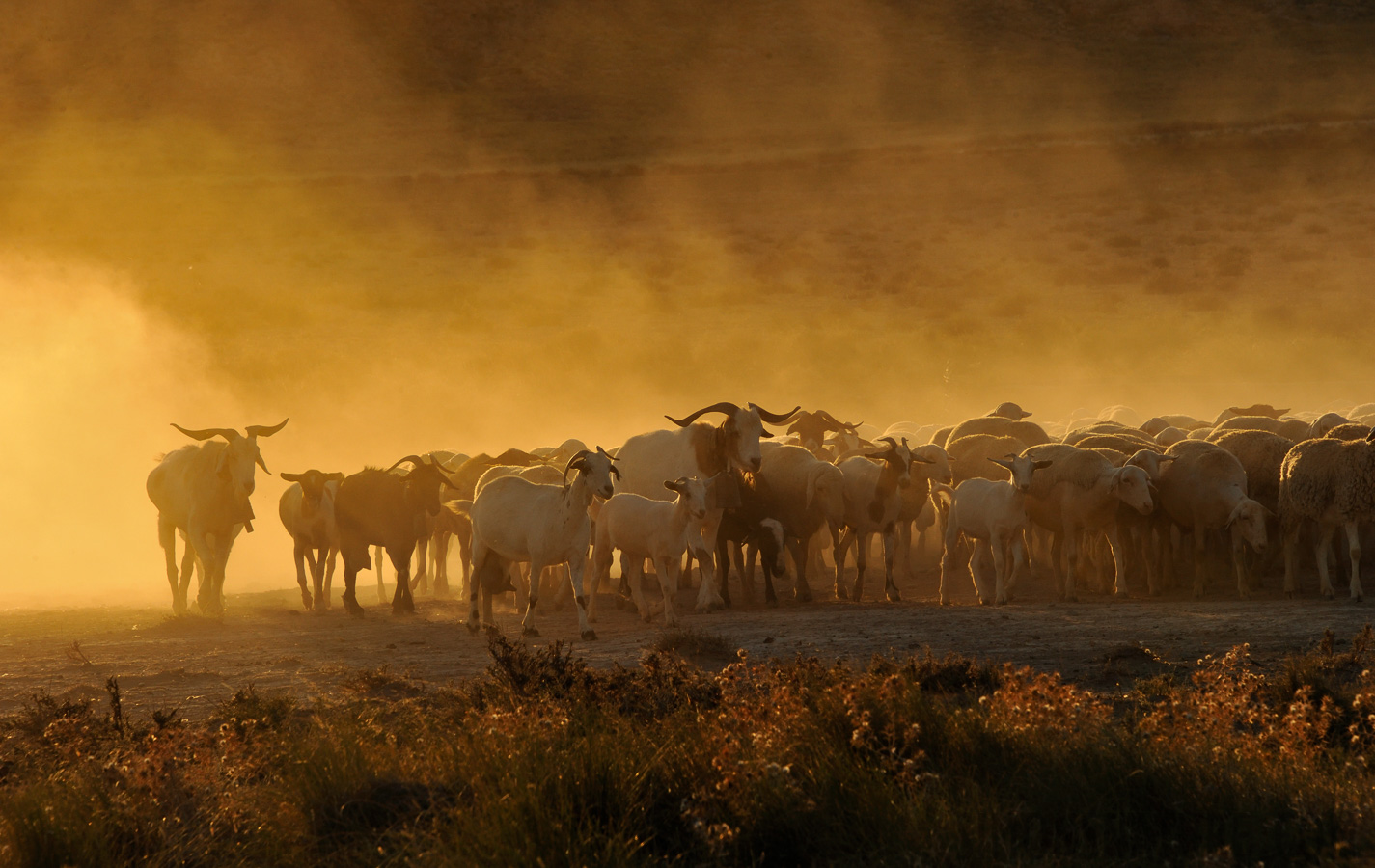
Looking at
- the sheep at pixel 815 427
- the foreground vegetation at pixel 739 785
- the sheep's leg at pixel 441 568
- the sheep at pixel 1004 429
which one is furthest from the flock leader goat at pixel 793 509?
the foreground vegetation at pixel 739 785

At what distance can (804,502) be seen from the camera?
1903 cm

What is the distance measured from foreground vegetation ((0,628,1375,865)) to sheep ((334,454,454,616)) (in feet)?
35.5

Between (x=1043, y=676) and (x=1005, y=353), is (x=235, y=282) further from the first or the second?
(x=1043, y=676)

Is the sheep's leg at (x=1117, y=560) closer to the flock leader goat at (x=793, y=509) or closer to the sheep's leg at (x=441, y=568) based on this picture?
the flock leader goat at (x=793, y=509)

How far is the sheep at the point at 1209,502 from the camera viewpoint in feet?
54.3

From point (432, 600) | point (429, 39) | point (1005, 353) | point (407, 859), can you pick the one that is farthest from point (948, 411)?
point (429, 39)

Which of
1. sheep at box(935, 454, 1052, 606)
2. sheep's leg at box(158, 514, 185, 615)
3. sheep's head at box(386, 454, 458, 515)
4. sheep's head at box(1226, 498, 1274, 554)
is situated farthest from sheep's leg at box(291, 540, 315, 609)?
sheep's head at box(1226, 498, 1274, 554)

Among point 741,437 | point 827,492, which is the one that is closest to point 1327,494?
point 827,492

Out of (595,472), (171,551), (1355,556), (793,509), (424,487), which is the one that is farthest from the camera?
(171,551)

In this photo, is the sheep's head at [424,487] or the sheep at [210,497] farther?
the sheep's head at [424,487]

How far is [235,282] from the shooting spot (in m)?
69.1

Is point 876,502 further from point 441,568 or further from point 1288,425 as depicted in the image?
point 441,568

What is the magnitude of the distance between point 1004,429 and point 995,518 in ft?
26.1

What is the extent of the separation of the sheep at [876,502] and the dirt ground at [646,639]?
846 millimetres
